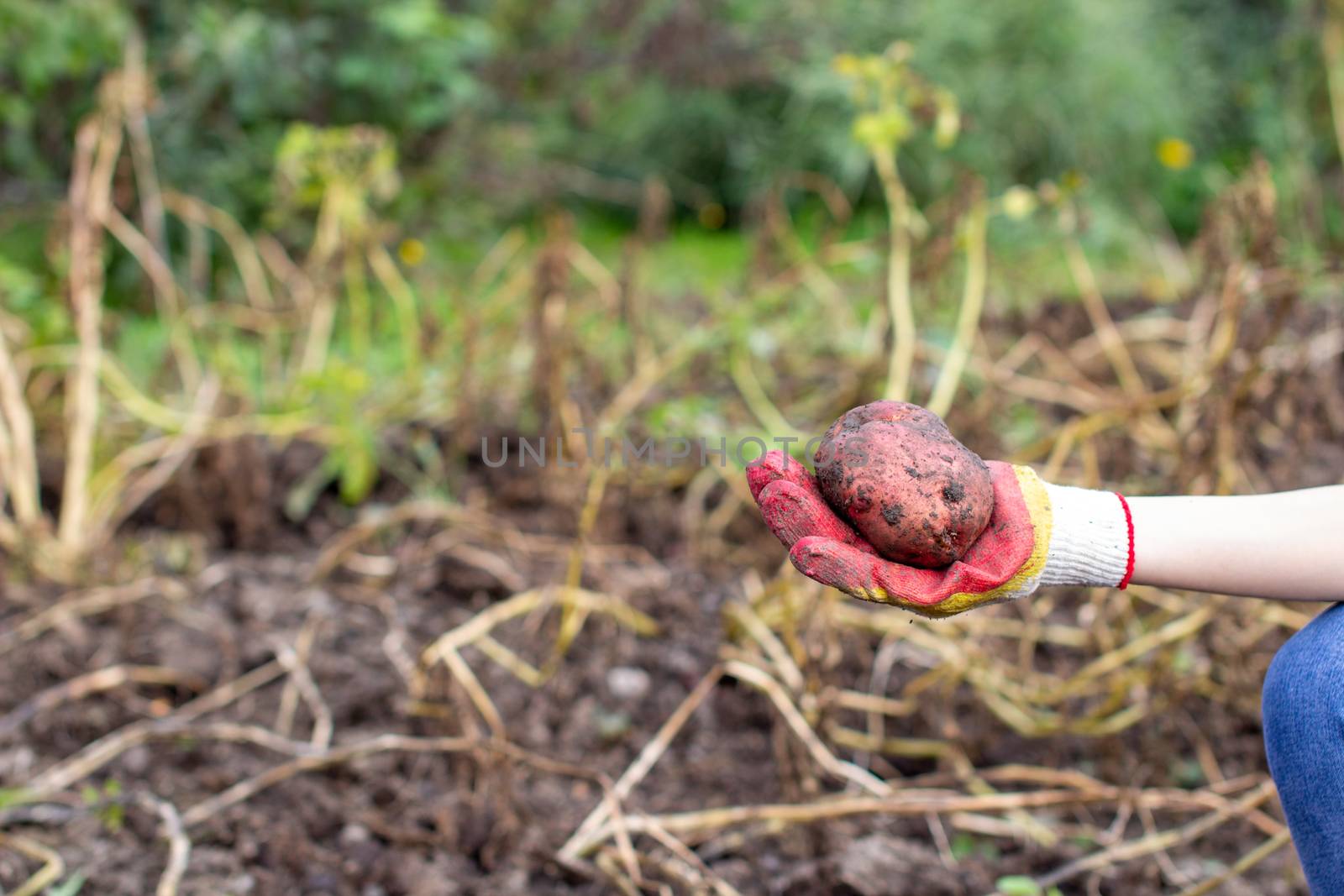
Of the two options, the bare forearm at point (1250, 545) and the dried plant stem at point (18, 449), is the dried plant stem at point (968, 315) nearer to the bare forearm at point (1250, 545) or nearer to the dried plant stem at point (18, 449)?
the bare forearm at point (1250, 545)

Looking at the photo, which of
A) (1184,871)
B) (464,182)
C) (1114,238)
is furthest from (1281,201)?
(1184,871)

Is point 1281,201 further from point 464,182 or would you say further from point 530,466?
point 530,466

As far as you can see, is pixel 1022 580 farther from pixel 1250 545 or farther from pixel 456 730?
pixel 456 730

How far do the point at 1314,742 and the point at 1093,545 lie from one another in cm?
25

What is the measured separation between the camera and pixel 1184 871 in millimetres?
1567

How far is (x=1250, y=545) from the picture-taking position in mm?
980

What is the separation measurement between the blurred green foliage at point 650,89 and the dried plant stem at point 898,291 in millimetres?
1743

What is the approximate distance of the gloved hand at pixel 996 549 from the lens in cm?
97

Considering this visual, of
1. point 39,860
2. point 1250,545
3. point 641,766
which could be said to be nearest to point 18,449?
point 39,860

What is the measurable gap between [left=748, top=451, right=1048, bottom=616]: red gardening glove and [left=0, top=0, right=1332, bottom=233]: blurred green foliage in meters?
3.00

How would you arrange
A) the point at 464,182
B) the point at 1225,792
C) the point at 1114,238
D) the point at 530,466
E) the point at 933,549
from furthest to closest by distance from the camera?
1. the point at 1114,238
2. the point at 464,182
3. the point at 530,466
4. the point at 1225,792
5. the point at 933,549

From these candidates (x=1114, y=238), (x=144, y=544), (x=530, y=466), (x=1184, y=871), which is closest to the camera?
(x=1184, y=871)

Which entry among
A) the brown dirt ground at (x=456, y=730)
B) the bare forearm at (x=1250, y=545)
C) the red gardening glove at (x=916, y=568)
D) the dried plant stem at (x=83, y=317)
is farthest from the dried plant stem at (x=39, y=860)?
the bare forearm at (x=1250, y=545)

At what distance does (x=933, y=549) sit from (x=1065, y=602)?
1367 millimetres
